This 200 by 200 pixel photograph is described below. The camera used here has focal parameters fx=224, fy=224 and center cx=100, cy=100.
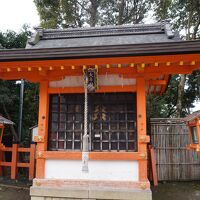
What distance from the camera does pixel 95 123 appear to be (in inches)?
203

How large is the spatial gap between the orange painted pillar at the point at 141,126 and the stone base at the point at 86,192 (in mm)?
335

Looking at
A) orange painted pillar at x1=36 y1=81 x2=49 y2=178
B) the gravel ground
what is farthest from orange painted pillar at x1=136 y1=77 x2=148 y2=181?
orange painted pillar at x1=36 y1=81 x2=49 y2=178

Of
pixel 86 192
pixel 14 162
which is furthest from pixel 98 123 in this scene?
pixel 14 162

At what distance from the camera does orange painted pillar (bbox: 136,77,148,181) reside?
15.3ft

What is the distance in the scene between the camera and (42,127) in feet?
16.5

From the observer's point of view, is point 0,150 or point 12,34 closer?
point 0,150

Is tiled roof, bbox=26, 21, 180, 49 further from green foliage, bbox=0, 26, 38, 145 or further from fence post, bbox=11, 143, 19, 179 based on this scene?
green foliage, bbox=0, 26, 38, 145

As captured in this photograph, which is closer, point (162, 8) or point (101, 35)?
point (101, 35)

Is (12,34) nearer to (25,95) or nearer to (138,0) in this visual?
(25,95)

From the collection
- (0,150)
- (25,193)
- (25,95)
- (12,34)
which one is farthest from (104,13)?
(25,193)

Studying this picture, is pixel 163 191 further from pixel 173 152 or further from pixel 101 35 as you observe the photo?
pixel 101 35

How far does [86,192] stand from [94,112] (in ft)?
5.66

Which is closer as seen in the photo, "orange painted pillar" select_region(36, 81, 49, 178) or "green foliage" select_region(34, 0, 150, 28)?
"orange painted pillar" select_region(36, 81, 49, 178)

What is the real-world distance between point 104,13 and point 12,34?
6860 millimetres
